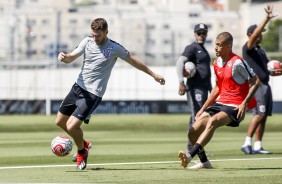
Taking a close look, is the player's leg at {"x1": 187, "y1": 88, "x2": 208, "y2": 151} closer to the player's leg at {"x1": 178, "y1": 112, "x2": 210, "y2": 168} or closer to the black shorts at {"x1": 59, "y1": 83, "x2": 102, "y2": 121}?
the player's leg at {"x1": 178, "y1": 112, "x2": 210, "y2": 168}

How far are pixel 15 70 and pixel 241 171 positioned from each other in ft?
155

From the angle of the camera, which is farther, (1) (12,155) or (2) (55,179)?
(1) (12,155)

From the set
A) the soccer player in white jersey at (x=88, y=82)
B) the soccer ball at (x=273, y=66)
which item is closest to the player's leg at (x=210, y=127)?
the soccer player in white jersey at (x=88, y=82)

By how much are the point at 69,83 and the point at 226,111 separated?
151 ft

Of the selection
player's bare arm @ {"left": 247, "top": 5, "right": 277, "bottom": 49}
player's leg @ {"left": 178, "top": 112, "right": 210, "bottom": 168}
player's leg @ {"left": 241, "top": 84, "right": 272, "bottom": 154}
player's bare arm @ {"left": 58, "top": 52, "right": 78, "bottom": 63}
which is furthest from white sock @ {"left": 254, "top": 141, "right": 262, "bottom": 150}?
player's bare arm @ {"left": 58, "top": 52, "right": 78, "bottom": 63}

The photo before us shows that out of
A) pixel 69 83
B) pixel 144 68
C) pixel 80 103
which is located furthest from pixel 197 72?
pixel 69 83

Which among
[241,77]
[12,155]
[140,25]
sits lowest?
[140,25]

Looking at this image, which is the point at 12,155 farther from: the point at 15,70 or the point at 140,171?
the point at 15,70

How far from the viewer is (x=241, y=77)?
14.2m

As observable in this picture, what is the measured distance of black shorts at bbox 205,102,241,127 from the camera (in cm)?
1401

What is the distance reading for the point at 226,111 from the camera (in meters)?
14.0

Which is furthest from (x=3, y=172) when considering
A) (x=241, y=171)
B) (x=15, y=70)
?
(x=15, y=70)

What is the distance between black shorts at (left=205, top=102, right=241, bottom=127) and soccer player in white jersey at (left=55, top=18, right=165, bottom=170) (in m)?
0.85

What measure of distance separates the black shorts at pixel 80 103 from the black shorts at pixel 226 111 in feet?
5.72
